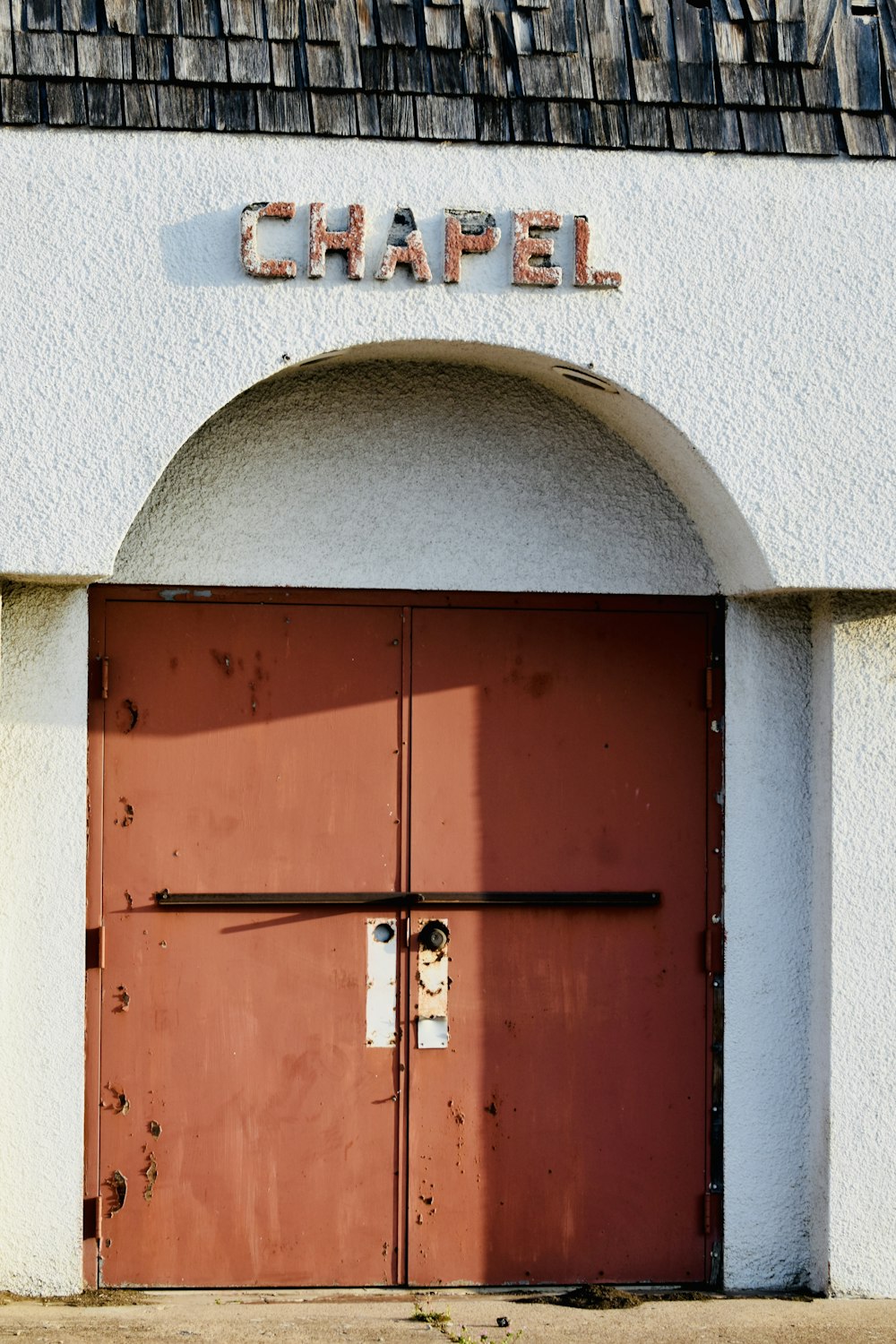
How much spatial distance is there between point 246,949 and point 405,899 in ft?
1.96

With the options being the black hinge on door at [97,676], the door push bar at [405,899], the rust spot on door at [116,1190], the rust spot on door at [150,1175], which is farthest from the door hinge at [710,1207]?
the black hinge on door at [97,676]

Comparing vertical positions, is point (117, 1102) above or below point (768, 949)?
below

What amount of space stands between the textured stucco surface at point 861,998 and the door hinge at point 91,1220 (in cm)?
256

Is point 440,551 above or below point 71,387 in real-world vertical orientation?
below

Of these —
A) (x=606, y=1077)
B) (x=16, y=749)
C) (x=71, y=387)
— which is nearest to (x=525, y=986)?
(x=606, y=1077)

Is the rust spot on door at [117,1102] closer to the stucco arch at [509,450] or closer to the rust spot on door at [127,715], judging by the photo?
the rust spot on door at [127,715]

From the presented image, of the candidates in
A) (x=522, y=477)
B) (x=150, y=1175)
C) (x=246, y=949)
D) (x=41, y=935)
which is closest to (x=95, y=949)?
(x=41, y=935)

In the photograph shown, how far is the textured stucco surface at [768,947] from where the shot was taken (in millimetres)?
4973

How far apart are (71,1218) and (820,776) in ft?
9.96

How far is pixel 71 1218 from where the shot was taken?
468 cm

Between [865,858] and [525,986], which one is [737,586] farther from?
[525,986]

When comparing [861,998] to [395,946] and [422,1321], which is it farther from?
[422,1321]

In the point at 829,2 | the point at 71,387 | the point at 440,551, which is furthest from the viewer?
the point at 440,551

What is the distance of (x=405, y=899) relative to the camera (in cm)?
493
